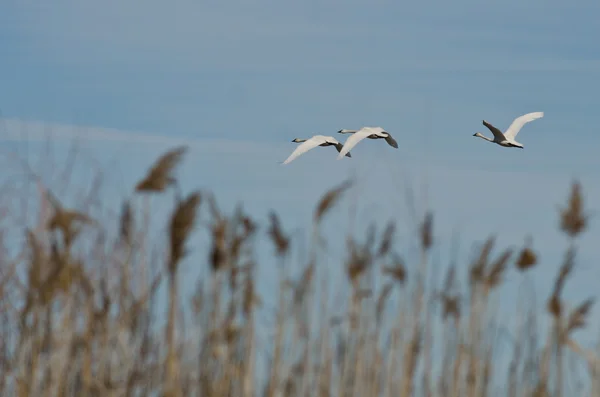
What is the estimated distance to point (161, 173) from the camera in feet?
5.23

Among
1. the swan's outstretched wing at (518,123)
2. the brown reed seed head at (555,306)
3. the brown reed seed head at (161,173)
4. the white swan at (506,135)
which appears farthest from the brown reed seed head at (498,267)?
the brown reed seed head at (161,173)

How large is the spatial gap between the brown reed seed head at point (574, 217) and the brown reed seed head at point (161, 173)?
47.3 inches

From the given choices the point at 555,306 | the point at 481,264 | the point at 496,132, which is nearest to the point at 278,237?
the point at 481,264

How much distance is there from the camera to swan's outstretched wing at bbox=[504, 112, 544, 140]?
131 inches

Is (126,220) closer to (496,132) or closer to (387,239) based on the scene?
(387,239)

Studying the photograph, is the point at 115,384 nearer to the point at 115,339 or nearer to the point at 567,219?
the point at 115,339

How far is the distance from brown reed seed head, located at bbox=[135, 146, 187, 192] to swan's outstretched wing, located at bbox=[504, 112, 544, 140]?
1976mm

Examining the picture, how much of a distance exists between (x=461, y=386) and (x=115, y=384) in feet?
3.63

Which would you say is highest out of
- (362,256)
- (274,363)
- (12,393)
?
(362,256)

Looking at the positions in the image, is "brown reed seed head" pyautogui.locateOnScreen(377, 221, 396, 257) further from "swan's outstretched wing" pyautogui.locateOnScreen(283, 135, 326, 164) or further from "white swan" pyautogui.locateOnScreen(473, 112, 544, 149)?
"white swan" pyautogui.locateOnScreen(473, 112, 544, 149)

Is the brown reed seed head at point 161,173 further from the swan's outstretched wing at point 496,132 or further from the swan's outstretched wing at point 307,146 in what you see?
the swan's outstretched wing at point 496,132

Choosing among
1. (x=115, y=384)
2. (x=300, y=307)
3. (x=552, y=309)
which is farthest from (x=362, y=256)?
(x=115, y=384)

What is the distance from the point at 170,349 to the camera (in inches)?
60.4

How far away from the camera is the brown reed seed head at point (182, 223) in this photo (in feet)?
4.60
